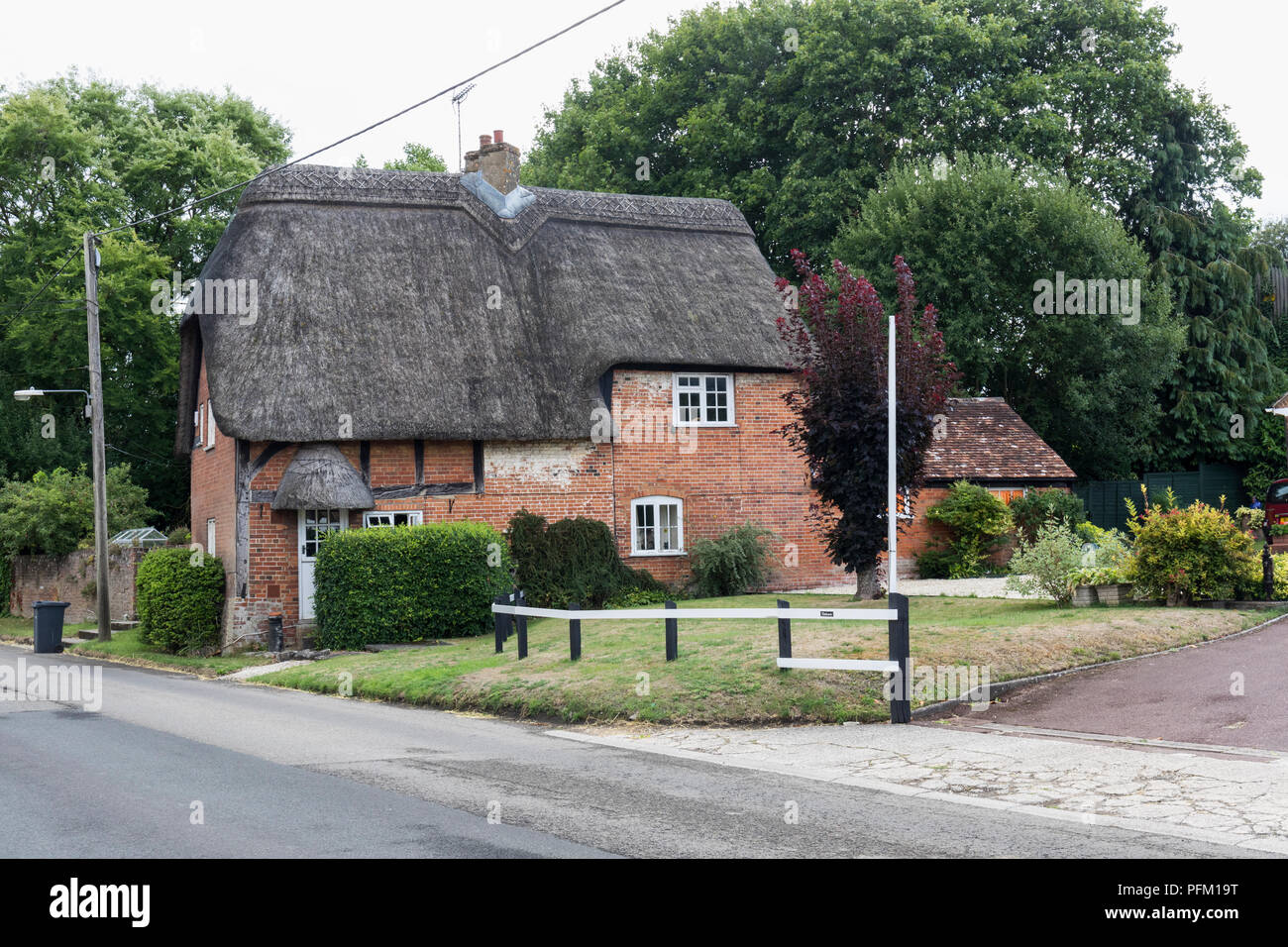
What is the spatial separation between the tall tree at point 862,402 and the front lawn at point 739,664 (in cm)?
213

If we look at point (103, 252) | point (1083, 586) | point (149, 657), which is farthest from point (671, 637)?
point (103, 252)

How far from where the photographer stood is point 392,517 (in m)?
24.7

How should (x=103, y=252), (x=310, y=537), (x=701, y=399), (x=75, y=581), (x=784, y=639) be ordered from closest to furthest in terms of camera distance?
1. (x=784, y=639)
2. (x=310, y=537)
3. (x=701, y=399)
4. (x=75, y=581)
5. (x=103, y=252)

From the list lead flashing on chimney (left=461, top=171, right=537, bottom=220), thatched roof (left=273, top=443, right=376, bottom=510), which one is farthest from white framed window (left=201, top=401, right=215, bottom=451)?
lead flashing on chimney (left=461, top=171, right=537, bottom=220)

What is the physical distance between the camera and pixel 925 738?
1105cm

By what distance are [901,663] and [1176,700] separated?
8.76ft

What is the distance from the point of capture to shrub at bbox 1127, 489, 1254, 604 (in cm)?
1747

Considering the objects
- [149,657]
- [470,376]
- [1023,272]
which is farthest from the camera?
[1023,272]

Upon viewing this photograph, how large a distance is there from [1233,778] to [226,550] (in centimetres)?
2004

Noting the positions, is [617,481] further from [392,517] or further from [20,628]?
[20,628]

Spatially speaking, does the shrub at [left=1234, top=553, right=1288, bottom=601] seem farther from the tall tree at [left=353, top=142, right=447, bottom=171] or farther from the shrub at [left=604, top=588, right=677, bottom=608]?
the tall tree at [left=353, top=142, right=447, bottom=171]

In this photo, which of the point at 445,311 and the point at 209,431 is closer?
the point at 445,311

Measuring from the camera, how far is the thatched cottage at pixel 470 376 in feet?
77.7

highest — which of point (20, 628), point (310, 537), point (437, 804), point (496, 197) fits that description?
point (496, 197)
